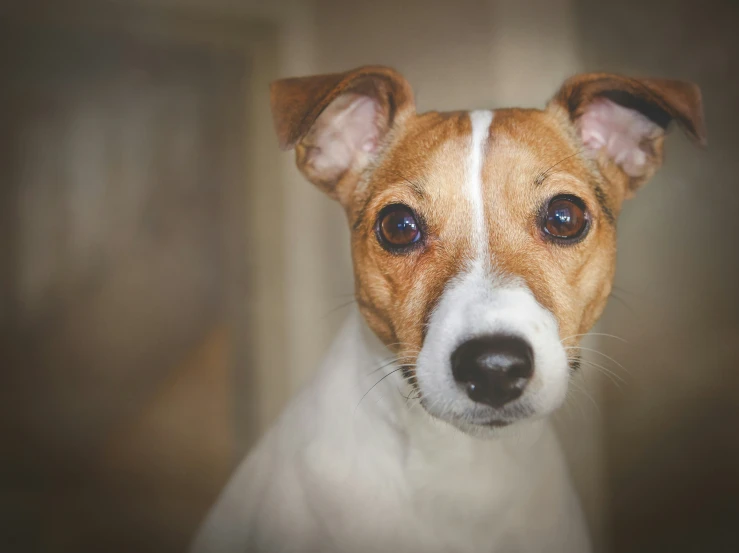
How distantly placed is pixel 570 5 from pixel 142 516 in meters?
1.43

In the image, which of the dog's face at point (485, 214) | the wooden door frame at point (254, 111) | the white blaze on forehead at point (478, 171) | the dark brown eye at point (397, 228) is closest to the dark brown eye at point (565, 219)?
the dog's face at point (485, 214)

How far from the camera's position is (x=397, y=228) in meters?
1.27

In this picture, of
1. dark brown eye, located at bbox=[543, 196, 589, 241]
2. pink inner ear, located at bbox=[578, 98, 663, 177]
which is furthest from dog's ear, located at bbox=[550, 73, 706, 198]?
dark brown eye, located at bbox=[543, 196, 589, 241]

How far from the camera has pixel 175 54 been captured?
135cm

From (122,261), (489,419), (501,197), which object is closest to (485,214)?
(501,197)

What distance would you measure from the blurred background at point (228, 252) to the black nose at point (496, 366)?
318mm

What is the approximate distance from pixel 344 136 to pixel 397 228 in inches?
12.8

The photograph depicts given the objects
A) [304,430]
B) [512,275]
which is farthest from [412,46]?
[304,430]

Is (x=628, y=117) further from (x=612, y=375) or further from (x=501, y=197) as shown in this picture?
(x=612, y=375)

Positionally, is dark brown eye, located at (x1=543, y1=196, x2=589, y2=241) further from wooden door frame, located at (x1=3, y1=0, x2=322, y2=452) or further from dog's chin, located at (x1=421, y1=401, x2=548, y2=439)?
wooden door frame, located at (x1=3, y1=0, x2=322, y2=452)

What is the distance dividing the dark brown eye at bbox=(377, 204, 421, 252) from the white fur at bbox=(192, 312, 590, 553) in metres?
0.22

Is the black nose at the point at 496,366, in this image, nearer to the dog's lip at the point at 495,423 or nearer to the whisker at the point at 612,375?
the dog's lip at the point at 495,423

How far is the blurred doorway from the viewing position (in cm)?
132

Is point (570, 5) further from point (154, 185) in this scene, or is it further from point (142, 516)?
point (142, 516)
